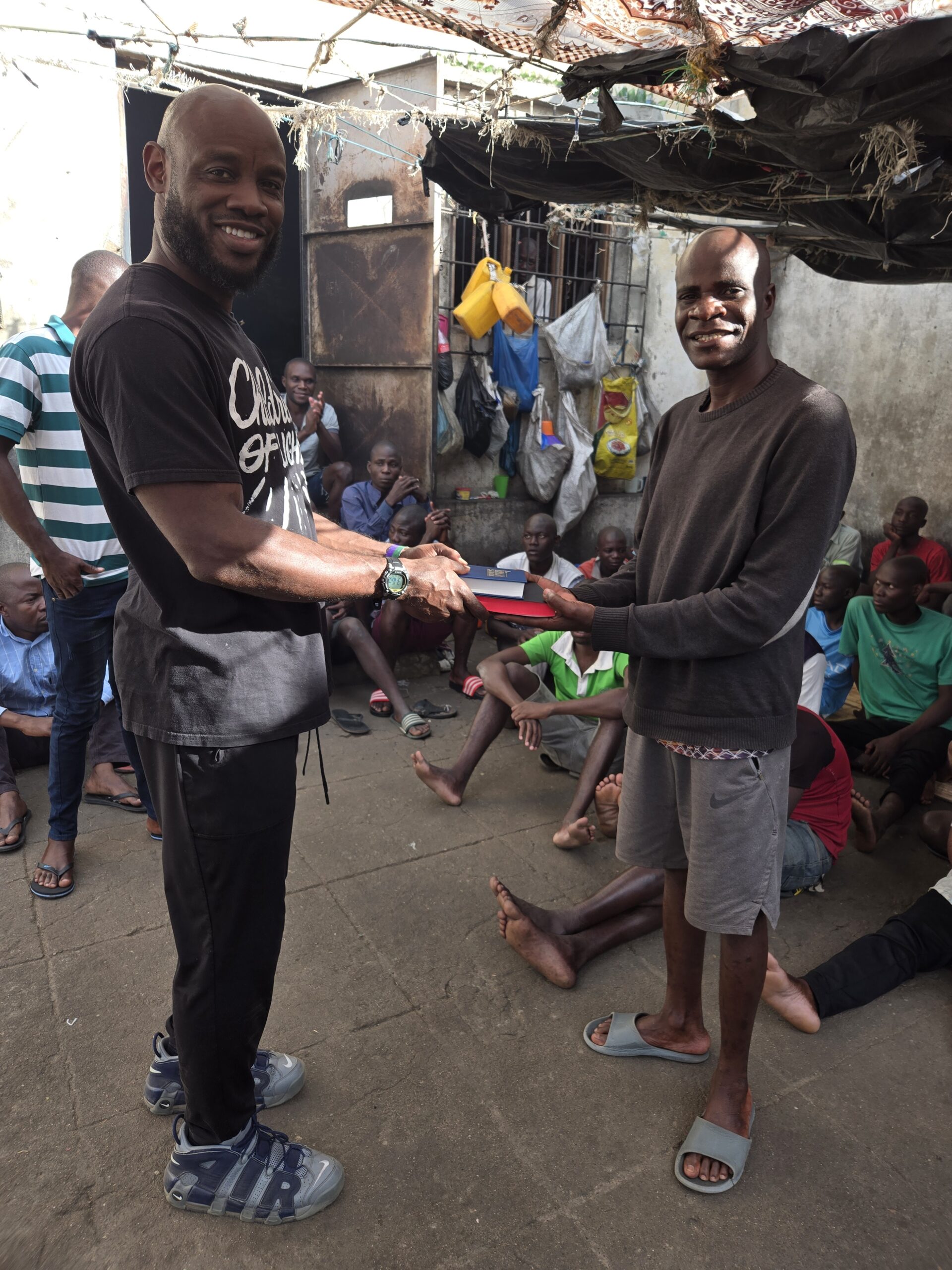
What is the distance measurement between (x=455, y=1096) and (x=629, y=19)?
10.0 feet

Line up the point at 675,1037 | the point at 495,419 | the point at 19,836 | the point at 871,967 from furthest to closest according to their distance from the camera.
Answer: the point at 495,419, the point at 19,836, the point at 871,967, the point at 675,1037

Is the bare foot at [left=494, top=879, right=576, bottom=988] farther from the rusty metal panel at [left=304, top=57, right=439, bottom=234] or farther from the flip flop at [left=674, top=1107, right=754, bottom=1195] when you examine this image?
the rusty metal panel at [left=304, top=57, right=439, bottom=234]

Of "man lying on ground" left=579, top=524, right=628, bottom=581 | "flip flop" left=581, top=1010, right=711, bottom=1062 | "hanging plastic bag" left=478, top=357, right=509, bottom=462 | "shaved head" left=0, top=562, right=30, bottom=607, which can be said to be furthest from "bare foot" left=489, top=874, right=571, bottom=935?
"hanging plastic bag" left=478, top=357, right=509, bottom=462

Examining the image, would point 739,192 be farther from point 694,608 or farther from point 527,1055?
point 527,1055

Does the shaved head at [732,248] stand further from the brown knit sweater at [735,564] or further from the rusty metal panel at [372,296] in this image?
the rusty metal panel at [372,296]

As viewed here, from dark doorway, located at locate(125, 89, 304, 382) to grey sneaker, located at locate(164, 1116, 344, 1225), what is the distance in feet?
19.5

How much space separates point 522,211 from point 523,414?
315 cm

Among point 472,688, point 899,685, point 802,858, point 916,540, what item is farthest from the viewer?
point 916,540

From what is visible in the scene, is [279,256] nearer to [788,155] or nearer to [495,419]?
[495,419]

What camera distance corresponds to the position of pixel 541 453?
7.32 meters

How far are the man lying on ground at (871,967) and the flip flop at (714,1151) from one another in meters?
0.52

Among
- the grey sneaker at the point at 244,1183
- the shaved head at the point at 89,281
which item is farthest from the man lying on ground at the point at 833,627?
the shaved head at the point at 89,281

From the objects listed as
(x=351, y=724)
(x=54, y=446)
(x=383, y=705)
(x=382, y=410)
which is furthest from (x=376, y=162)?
(x=54, y=446)

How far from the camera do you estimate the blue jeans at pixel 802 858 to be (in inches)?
119
